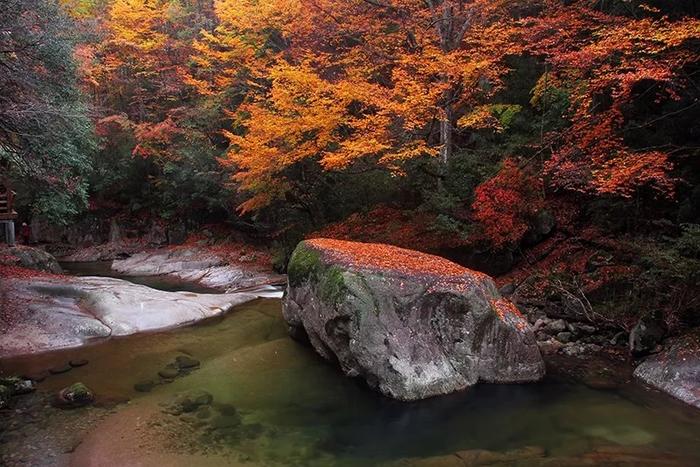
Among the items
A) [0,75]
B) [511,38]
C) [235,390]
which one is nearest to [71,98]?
[0,75]

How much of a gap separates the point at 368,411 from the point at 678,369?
5.19 metres

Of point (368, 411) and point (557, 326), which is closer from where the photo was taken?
point (368, 411)

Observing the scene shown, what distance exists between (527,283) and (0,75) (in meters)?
12.1

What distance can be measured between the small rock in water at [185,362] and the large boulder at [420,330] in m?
2.83

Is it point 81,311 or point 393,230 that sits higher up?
point 393,230

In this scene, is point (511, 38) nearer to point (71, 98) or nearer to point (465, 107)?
point (465, 107)

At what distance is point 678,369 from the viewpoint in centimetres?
817

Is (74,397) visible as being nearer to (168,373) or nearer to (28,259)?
(168,373)

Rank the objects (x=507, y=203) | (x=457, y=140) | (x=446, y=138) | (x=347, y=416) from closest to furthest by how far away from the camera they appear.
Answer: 1. (x=347, y=416)
2. (x=507, y=203)
3. (x=446, y=138)
4. (x=457, y=140)

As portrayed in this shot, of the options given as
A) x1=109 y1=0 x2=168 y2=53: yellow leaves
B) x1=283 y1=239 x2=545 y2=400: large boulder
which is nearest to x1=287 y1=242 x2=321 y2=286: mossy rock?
x1=283 y1=239 x2=545 y2=400: large boulder

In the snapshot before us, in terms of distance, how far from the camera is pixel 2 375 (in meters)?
8.89

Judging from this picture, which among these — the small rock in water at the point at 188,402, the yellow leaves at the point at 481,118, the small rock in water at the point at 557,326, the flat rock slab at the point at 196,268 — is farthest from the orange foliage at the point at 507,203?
the flat rock slab at the point at 196,268

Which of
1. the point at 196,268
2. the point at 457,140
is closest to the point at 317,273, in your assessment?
the point at 457,140

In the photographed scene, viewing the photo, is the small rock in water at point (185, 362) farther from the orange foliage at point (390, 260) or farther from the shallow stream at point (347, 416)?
the orange foliage at point (390, 260)
